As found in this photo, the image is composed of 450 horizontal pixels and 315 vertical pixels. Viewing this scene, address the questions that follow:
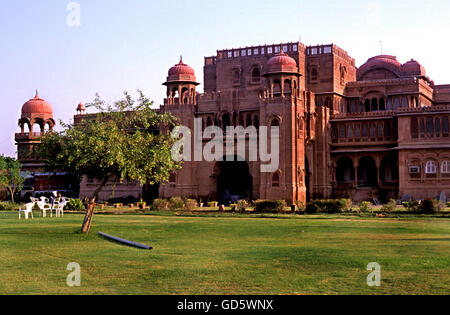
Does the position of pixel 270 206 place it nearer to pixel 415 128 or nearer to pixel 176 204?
pixel 176 204

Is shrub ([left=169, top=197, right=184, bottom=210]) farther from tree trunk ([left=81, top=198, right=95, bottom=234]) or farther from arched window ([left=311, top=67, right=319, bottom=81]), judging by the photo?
arched window ([left=311, top=67, right=319, bottom=81])

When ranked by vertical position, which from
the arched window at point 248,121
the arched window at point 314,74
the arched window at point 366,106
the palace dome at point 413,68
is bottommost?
the arched window at point 248,121

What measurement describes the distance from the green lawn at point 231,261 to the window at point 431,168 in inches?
1083

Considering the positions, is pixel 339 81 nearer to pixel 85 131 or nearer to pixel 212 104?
pixel 212 104

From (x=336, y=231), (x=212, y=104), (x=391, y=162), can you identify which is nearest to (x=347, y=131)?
(x=391, y=162)

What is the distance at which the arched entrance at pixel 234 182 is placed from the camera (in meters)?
56.7

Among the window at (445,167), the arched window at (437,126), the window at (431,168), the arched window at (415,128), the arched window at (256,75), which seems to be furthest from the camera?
the arched window at (256,75)

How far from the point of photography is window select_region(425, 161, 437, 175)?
51.2m

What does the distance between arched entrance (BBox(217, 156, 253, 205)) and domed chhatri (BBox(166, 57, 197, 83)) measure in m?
8.18

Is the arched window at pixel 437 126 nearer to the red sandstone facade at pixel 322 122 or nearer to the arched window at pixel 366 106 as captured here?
the red sandstone facade at pixel 322 122

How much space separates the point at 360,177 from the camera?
191 ft

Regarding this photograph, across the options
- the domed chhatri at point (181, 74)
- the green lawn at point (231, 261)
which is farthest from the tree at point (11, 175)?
the green lawn at point (231, 261)

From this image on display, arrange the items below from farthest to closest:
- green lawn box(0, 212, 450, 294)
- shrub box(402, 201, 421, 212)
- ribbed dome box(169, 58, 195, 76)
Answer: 1. ribbed dome box(169, 58, 195, 76)
2. shrub box(402, 201, 421, 212)
3. green lawn box(0, 212, 450, 294)

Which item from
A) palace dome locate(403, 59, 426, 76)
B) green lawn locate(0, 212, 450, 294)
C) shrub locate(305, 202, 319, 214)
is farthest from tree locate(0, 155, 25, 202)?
palace dome locate(403, 59, 426, 76)
